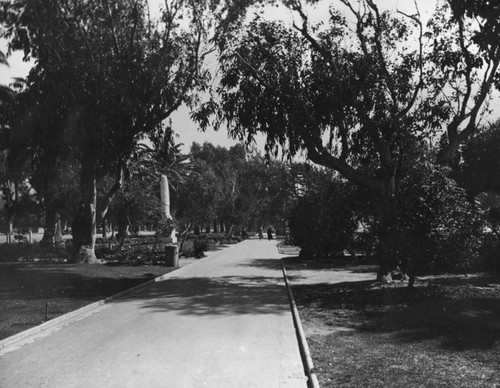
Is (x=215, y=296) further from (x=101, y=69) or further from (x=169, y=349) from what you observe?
(x=101, y=69)

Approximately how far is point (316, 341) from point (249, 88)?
10.1 meters

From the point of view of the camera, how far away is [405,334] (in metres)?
8.42

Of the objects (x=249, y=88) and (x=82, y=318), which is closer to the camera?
(x=82, y=318)

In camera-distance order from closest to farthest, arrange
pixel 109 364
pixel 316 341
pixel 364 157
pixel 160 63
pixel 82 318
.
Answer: pixel 109 364
pixel 316 341
pixel 82 318
pixel 364 157
pixel 160 63

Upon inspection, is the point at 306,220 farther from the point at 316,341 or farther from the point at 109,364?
the point at 109,364

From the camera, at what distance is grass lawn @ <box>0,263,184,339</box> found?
9.92m

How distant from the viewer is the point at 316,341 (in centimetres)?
822

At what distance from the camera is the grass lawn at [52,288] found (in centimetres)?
992

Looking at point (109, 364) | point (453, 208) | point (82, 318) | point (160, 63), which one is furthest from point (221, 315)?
point (160, 63)

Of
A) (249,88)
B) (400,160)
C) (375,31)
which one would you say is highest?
(375,31)

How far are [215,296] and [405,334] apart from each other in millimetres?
6385

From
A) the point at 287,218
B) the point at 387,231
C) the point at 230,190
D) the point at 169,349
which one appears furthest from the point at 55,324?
the point at 230,190

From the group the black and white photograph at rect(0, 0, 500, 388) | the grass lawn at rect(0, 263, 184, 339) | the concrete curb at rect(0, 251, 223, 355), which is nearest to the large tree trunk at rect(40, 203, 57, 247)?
the black and white photograph at rect(0, 0, 500, 388)

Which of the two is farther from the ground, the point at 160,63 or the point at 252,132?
the point at 160,63
